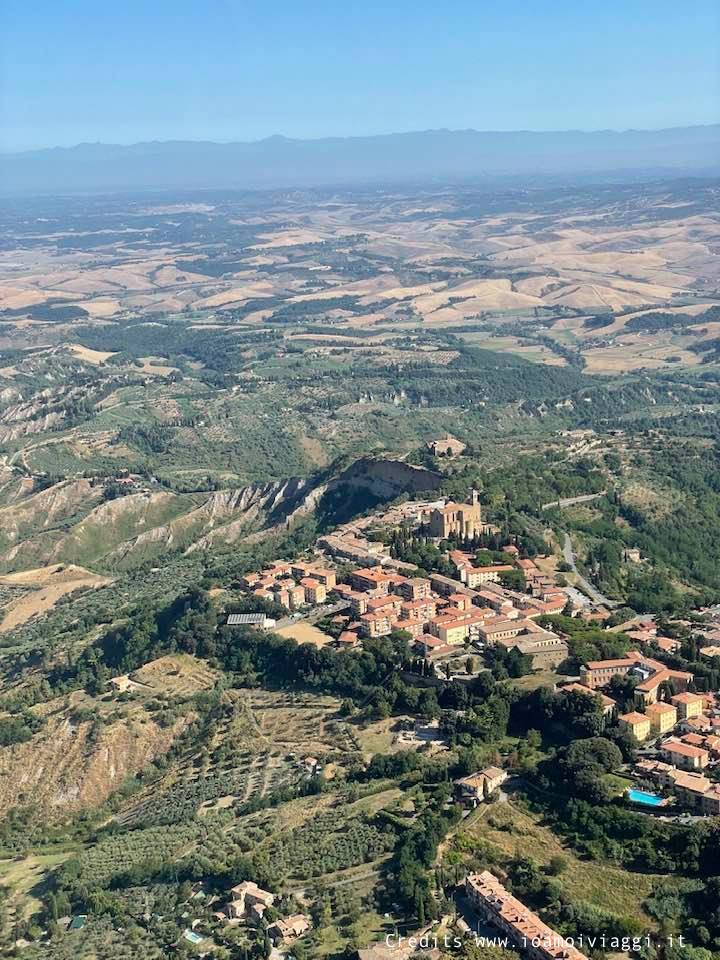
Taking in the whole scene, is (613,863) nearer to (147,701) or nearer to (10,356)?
(147,701)

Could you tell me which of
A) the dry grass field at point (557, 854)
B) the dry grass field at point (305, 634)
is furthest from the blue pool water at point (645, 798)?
the dry grass field at point (305, 634)

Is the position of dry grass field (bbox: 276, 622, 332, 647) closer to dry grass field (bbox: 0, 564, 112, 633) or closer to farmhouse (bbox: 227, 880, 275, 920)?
farmhouse (bbox: 227, 880, 275, 920)

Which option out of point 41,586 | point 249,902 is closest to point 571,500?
point 41,586

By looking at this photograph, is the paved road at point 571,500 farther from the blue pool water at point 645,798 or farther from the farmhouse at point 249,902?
the farmhouse at point 249,902

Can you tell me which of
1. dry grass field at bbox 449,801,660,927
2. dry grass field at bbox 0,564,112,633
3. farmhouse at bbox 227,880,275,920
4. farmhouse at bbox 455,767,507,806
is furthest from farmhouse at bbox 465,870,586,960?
dry grass field at bbox 0,564,112,633

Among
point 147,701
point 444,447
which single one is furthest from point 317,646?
point 444,447

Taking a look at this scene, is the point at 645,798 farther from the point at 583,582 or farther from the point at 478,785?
the point at 583,582
